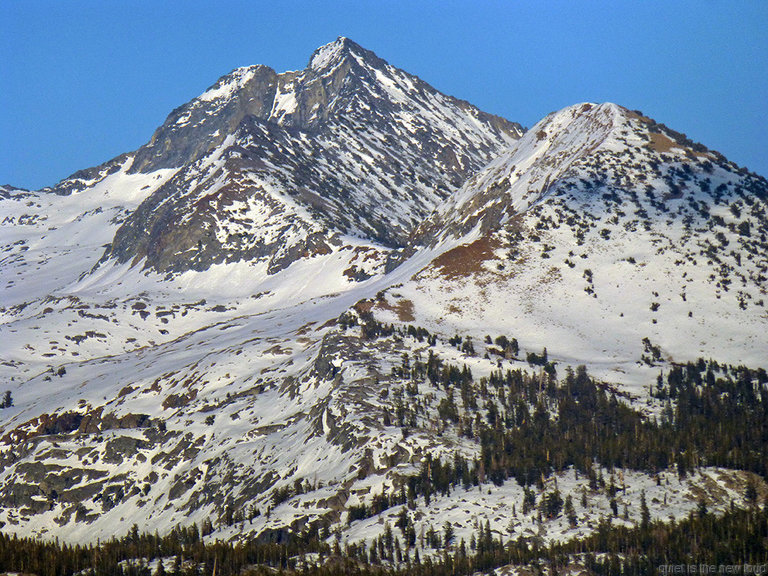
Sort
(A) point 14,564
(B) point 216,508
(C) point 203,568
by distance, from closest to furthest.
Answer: (A) point 14,564 → (C) point 203,568 → (B) point 216,508

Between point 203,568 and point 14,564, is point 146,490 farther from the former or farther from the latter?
point 14,564

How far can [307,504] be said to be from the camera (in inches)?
5300

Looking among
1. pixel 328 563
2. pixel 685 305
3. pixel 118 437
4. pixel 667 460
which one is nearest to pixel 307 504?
pixel 328 563

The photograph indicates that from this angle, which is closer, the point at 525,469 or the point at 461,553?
the point at 461,553

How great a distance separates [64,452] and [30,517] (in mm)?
13897

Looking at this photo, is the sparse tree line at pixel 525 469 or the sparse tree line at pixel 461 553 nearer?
the sparse tree line at pixel 461 553

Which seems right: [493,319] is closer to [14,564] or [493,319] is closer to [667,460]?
[667,460]

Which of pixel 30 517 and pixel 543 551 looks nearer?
pixel 543 551

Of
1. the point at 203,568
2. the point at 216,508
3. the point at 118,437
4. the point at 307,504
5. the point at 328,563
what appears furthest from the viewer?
the point at 118,437

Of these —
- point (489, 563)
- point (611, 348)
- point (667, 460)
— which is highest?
point (611, 348)

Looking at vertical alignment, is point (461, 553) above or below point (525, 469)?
below

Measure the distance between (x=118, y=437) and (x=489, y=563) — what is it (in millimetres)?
91421

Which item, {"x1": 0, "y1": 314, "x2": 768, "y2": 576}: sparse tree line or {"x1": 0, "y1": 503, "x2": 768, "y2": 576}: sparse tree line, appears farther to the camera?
{"x1": 0, "y1": 314, "x2": 768, "y2": 576}: sparse tree line

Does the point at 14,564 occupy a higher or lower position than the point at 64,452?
lower
